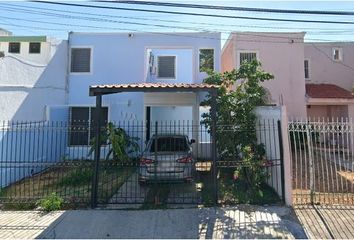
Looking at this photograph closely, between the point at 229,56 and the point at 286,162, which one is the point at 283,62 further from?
the point at 286,162

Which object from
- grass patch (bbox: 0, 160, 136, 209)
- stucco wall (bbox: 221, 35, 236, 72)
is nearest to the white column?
grass patch (bbox: 0, 160, 136, 209)

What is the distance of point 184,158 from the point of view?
8.18 metres

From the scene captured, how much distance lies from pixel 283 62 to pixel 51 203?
482 inches

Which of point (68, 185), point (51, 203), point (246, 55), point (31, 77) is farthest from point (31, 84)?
point (246, 55)

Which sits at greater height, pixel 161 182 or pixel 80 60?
pixel 80 60

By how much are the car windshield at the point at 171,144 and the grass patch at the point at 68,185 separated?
1201mm

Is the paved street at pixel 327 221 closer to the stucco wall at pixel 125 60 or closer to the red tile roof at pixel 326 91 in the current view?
the stucco wall at pixel 125 60

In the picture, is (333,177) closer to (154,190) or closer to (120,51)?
(154,190)

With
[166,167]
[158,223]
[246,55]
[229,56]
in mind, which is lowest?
[158,223]

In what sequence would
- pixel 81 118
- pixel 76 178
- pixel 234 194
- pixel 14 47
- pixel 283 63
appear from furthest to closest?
pixel 283 63 < pixel 14 47 < pixel 81 118 < pixel 76 178 < pixel 234 194

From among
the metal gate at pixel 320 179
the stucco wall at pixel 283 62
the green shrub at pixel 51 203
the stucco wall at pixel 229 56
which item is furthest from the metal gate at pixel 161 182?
the stucco wall at pixel 283 62

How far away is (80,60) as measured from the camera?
13.9 meters

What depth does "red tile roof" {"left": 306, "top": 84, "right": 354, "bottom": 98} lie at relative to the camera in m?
15.7

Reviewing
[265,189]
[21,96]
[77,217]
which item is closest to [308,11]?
[265,189]
